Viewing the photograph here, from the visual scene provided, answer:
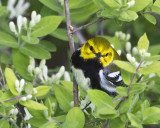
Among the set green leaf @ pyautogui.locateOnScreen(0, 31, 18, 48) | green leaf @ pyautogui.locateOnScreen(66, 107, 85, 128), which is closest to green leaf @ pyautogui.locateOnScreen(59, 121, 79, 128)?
green leaf @ pyautogui.locateOnScreen(66, 107, 85, 128)

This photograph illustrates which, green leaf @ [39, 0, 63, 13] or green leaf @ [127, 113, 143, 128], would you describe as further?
green leaf @ [39, 0, 63, 13]

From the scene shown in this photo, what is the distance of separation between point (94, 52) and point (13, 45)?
2.00ft

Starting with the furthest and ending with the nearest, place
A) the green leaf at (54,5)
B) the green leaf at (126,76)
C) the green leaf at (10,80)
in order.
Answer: the green leaf at (54,5) < the green leaf at (10,80) < the green leaf at (126,76)

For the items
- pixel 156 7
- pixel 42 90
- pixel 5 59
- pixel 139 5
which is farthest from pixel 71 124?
pixel 5 59

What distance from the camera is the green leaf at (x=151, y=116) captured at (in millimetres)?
1801

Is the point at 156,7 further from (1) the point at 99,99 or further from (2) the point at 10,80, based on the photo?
(2) the point at 10,80

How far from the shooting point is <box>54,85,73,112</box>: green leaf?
8.01 feet

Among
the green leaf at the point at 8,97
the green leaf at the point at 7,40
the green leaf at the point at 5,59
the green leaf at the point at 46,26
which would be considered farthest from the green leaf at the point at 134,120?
the green leaf at the point at 5,59

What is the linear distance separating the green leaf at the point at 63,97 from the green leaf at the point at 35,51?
0.33 metres

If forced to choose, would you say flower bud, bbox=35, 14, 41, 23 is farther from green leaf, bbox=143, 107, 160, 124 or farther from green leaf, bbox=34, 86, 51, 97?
green leaf, bbox=143, 107, 160, 124

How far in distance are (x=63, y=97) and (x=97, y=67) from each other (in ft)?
1.31

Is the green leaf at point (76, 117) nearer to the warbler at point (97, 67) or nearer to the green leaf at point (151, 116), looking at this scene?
the green leaf at point (151, 116)

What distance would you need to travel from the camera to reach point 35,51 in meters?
2.71

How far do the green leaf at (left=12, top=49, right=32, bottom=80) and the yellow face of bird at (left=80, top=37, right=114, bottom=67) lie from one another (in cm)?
43
